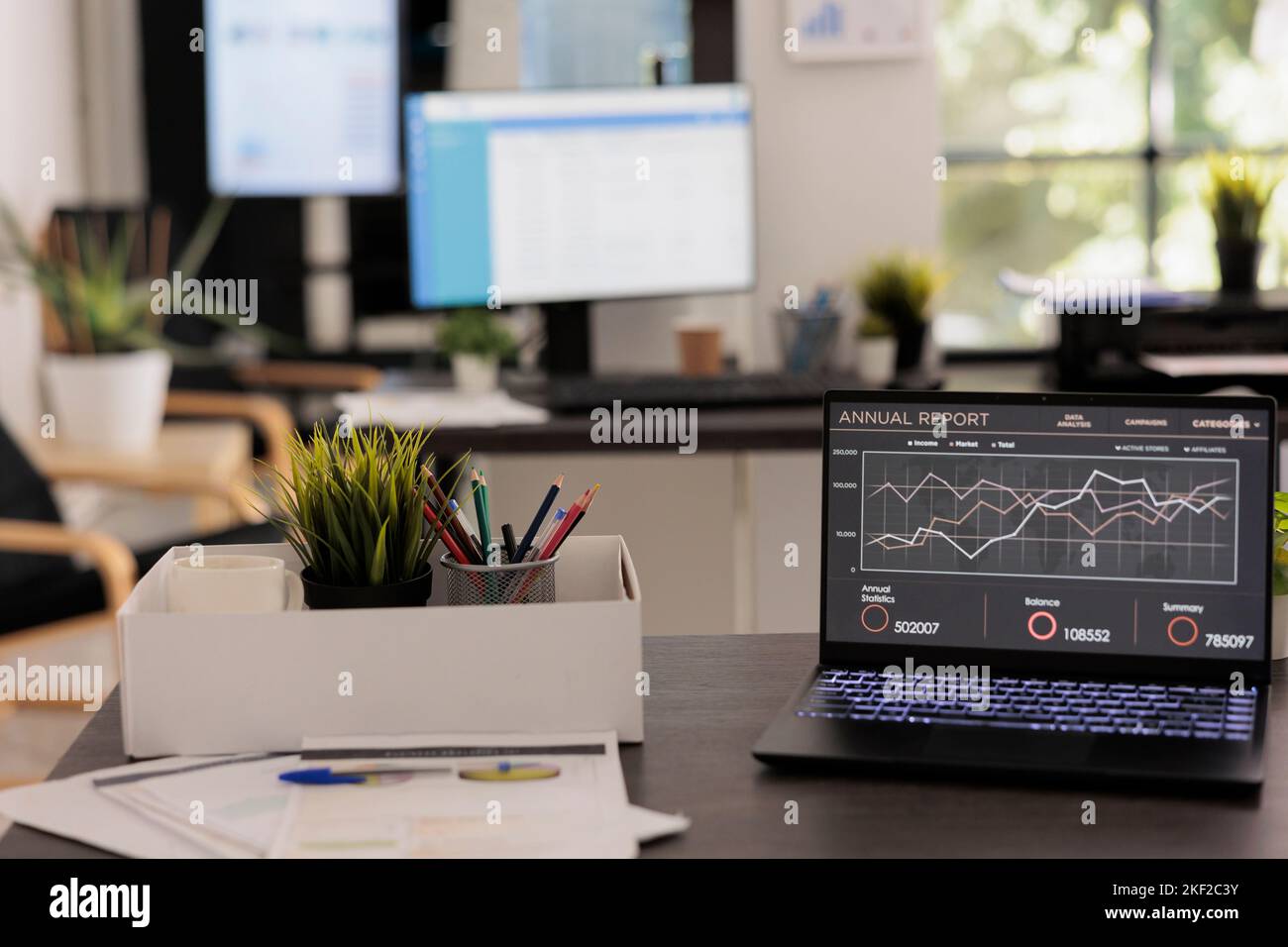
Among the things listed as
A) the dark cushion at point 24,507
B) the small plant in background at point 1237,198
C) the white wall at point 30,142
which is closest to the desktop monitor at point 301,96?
the white wall at point 30,142

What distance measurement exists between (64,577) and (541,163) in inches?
46.5

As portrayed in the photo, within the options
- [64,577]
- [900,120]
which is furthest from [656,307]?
[64,577]

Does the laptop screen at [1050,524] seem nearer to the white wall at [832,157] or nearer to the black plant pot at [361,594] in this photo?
the black plant pot at [361,594]

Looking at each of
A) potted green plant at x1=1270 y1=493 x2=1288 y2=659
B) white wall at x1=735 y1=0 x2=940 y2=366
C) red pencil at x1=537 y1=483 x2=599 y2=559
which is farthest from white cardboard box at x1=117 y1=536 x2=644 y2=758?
white wall at x1=735 y1=0 x2=940 y2=366

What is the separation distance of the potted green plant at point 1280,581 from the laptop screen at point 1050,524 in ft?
0.43

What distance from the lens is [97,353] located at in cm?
382

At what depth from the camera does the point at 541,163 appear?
8.94 feet

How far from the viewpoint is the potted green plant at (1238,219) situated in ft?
9.25

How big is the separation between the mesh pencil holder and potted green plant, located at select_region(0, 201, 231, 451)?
2.74 m

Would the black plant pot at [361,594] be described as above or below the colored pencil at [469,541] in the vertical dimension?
below

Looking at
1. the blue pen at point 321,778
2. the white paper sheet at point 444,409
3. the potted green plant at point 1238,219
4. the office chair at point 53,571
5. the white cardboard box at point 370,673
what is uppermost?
the potted green plant at point 1238,219

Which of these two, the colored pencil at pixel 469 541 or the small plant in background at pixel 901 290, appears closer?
the colored pencil at pixel 469 541

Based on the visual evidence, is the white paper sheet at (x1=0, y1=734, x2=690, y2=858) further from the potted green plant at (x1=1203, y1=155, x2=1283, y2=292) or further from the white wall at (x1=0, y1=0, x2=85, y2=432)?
the white wall at (x1=0, y1=0, x2=85, y2=432)

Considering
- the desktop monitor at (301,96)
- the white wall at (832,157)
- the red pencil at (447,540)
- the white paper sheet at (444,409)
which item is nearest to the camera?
the red pencil at (447,540)
